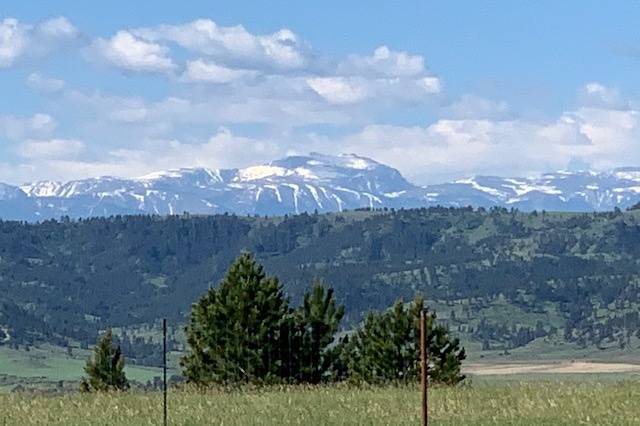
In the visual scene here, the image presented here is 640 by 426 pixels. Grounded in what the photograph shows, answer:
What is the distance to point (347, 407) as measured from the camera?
1095 inches

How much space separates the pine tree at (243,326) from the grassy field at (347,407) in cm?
3606

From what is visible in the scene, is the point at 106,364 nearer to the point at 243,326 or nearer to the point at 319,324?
the point at 319,324

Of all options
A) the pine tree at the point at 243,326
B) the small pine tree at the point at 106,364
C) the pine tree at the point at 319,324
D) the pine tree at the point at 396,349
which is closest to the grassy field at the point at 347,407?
the pine tree at the point at 243,326

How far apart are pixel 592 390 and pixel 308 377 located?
40.9 metres

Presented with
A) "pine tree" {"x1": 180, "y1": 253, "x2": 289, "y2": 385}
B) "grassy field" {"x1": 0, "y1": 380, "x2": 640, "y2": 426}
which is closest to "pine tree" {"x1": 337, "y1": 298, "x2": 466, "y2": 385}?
"pine tree" {"x1": 180, "y1": 253, "x2": 289, "y2": 385}

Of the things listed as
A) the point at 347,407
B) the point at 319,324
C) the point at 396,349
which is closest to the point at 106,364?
the point at 319,324

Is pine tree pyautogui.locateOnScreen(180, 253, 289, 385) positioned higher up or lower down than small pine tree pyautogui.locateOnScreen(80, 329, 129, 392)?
higher up

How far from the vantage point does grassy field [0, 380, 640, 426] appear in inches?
997

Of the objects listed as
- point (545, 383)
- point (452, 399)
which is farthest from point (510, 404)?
point (545, 383)

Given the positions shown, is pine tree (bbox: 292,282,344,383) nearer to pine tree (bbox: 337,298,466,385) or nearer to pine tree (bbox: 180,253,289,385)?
pine tree (bbox: 337,298,466,385)

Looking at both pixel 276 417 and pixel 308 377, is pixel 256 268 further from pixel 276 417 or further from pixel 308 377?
pixel 276 417

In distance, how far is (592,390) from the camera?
31016mm

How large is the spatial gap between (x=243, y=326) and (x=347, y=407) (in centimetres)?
4279

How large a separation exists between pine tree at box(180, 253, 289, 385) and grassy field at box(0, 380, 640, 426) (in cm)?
3606
